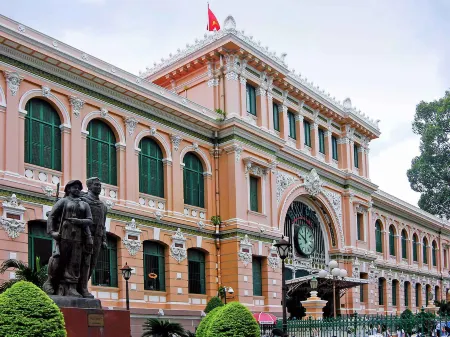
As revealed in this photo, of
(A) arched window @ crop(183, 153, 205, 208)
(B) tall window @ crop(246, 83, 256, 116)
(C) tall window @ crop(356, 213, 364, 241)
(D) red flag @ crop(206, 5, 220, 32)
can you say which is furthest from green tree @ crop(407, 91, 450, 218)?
(A) arched window @ crop(183, 153, 205, 208)

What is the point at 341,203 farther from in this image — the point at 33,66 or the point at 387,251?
the point at 33,66

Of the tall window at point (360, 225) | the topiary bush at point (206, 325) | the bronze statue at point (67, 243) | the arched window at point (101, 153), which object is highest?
the arched window at point (101, 153)

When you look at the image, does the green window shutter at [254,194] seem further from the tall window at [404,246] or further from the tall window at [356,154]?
the tall window at [404,246]

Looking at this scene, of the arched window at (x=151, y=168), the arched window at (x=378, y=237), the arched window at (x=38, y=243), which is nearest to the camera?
the arched window at (x=38, y=243)

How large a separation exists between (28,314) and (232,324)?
6190 mm

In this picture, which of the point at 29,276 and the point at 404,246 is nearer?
the point at 29,276

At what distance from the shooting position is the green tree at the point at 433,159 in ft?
188

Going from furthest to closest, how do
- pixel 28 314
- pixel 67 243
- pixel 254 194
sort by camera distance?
pixel 254 194
pixel 67 243
pixel 28 314

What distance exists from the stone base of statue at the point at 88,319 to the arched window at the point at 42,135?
12.1m

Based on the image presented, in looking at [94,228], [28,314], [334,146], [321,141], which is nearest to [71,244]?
[94,228]

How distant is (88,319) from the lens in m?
11.9

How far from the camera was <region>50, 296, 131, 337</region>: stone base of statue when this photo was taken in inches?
459

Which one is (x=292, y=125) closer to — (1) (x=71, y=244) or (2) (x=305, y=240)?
(2) (x=305, y=240)

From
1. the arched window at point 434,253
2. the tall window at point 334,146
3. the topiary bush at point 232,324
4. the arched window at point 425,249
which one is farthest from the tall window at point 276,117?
the arched window at point 434,253
